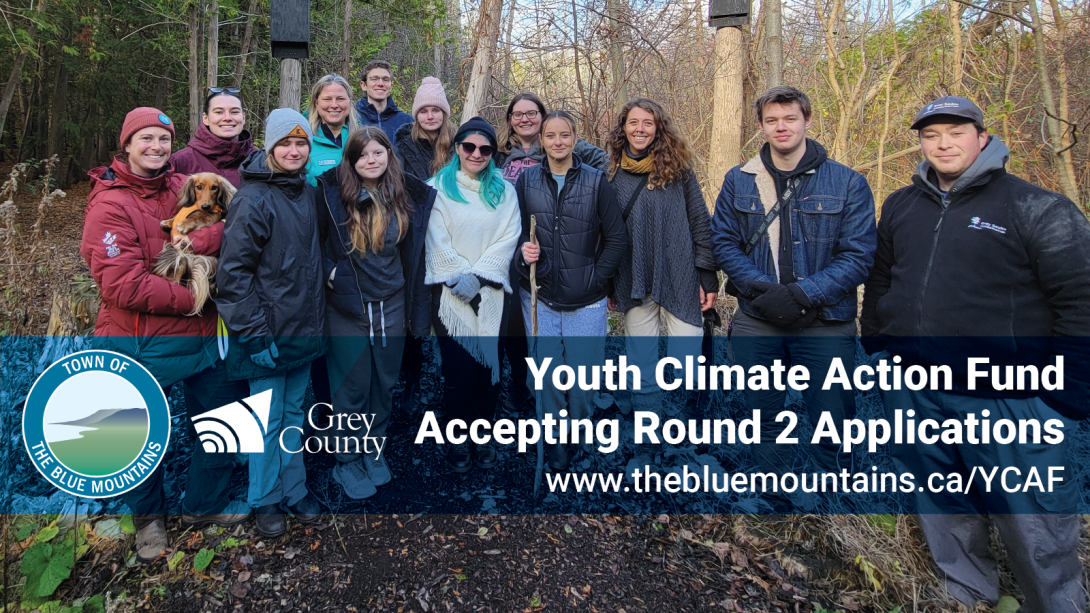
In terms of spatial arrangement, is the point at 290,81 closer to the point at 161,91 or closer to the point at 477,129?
the point at 477,129

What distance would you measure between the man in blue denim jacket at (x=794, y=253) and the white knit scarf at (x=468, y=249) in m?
1.25

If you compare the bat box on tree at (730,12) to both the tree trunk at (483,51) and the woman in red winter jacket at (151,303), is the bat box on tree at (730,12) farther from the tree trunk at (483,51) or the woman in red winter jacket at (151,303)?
the woman in red winter jacket at (151,303)

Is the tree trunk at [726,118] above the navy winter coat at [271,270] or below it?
above

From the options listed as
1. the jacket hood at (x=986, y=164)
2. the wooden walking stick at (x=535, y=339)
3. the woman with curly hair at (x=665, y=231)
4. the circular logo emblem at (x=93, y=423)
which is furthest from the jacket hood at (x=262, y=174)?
the jacket hood at (x=986, y=164)

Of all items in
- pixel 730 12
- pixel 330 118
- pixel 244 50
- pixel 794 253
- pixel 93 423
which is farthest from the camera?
pixel 244 50

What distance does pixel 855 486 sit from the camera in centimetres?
332

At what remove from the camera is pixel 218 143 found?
136 inches

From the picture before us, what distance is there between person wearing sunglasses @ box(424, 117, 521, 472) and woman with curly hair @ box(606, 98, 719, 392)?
716 millimetres

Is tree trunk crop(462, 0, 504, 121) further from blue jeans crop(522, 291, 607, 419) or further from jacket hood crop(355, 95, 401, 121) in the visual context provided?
blue jeans crop(522, 291, 607, 419)

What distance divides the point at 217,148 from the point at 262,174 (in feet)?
2.59

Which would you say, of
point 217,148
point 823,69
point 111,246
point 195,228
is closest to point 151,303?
point 111,246

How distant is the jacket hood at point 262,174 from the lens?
9.62 feet

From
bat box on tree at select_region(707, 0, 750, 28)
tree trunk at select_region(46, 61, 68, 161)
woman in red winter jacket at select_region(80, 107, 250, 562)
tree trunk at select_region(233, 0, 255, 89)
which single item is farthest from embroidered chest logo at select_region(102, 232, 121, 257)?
Answer: tree trunk at select_region(46, 61, 68, 161)

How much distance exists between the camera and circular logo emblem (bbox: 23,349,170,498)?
285cm
